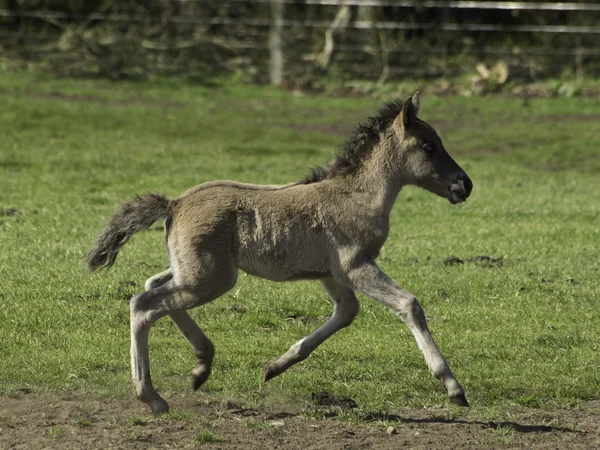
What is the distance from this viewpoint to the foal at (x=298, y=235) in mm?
6918

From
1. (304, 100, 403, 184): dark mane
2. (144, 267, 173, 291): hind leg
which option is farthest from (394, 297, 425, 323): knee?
(144, 267, 173, 291): hind leg

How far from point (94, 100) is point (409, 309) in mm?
18402

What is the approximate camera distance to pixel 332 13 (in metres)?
29.9

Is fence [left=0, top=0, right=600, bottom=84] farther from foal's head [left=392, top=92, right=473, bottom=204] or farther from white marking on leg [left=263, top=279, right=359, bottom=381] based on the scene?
white marking on leg [left=263, top=279, right=359, bottom=381]

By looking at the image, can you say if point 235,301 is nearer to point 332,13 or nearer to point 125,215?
point 125,215

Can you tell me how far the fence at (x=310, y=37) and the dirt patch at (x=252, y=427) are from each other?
2168cm

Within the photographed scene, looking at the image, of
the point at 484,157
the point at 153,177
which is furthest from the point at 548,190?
the point at 153,177

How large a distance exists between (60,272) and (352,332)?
308 cm

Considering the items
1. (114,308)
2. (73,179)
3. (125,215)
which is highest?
(125,215)

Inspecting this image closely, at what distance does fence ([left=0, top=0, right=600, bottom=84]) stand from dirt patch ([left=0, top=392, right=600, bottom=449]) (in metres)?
21.7

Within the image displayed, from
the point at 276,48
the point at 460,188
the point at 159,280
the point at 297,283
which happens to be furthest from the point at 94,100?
the point at 460,188

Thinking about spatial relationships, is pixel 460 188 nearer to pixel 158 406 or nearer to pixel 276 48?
pixel 158 406

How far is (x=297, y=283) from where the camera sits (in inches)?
413

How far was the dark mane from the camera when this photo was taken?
7723 mm
